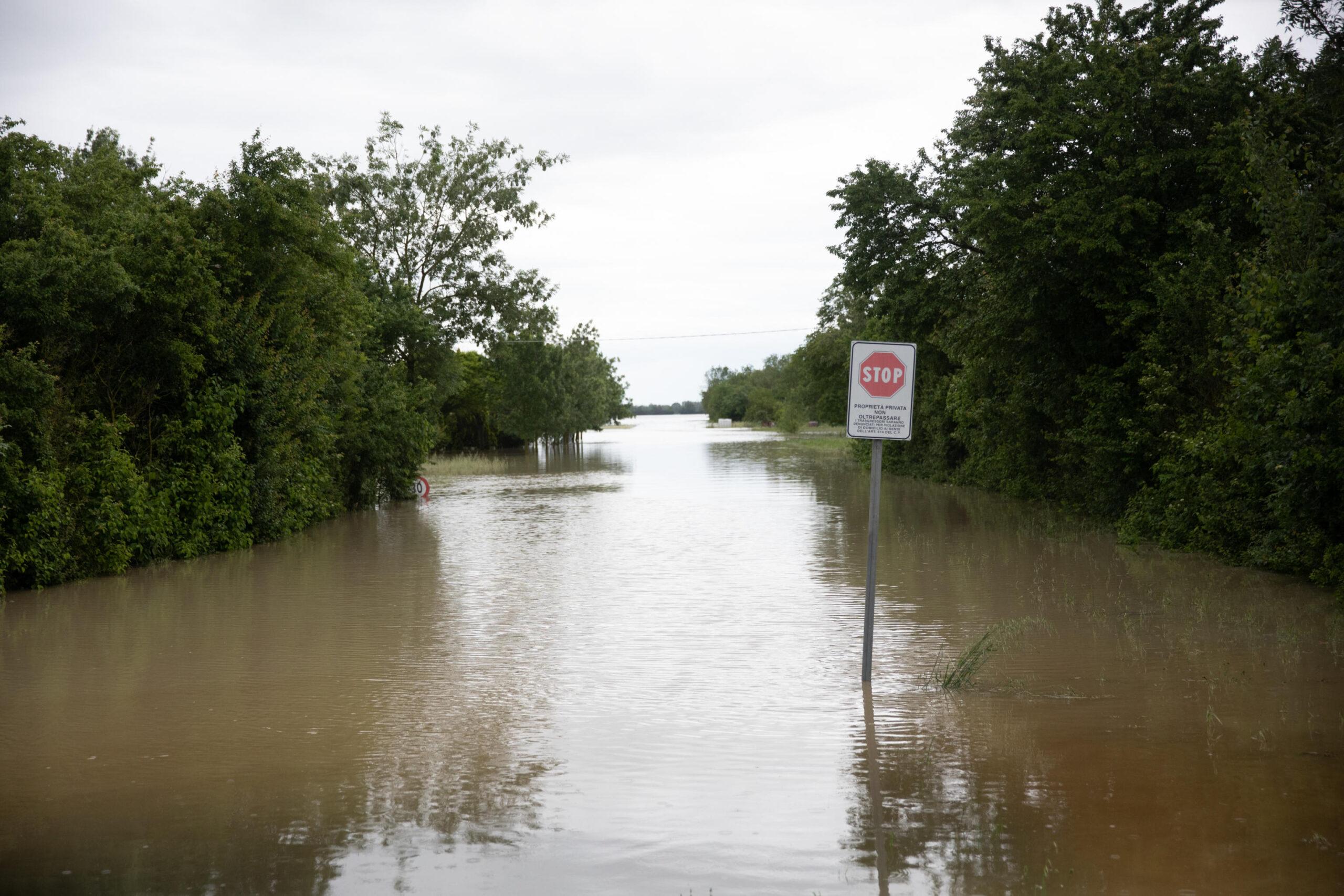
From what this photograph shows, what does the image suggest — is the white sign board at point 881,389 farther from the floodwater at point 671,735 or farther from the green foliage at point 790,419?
the green foliage at point 790,419

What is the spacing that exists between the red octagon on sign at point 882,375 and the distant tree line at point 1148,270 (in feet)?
14.7

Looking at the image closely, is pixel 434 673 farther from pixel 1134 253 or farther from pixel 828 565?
pixel 1134 253

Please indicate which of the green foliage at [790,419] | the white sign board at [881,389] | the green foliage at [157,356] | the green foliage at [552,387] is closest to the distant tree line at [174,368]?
the green foliage at [157,356]

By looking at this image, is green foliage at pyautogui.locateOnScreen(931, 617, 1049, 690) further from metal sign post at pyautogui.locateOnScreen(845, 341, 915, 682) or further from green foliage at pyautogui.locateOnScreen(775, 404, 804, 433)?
green foliage at pyautogui.locateOnScreen(775, 404, 804, 433)

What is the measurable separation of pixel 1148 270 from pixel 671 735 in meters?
16.3

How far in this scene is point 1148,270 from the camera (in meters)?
21.4

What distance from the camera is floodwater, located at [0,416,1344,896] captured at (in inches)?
235

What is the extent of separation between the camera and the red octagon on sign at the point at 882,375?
10.1 m

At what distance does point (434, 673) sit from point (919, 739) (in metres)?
4.55

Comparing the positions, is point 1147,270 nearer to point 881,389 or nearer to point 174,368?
point 881,389

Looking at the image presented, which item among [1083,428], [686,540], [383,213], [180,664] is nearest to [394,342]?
[383,213]

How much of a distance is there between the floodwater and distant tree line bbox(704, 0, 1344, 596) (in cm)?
204

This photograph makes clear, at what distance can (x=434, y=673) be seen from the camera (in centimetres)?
1077

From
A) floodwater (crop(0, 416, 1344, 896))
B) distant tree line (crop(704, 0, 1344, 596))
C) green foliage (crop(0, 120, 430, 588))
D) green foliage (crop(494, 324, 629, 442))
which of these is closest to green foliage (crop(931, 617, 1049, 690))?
floodwater (crop(0, 416, 1344, 896))
